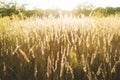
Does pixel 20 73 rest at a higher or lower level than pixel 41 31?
lower

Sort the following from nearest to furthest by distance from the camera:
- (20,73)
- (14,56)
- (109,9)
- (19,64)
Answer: (20,73)
(19,64)
(14,56)
(109,9)

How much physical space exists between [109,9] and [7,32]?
12.8 meters

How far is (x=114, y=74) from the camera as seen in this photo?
302 centimetres

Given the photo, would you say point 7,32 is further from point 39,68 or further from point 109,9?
point 109,9

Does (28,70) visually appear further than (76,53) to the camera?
No

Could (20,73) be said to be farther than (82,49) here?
No

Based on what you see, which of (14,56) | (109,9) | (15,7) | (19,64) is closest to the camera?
(19,64)

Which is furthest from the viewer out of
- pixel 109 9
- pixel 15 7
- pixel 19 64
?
pixel 109 9

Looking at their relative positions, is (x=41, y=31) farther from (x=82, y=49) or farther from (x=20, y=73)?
(x=20, y=73)

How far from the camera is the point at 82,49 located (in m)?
3.43

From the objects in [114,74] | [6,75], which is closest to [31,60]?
[6,75]

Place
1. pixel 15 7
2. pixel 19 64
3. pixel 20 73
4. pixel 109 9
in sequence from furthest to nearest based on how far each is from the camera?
pixel 109 9 → pixel 15 7 → pixel 19 64 → pixel 20 73

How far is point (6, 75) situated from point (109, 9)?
1406 centimetres

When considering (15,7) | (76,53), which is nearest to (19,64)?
(76,53)
